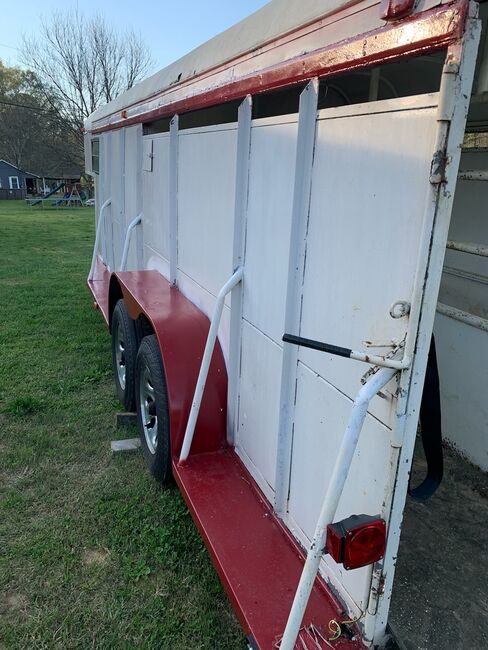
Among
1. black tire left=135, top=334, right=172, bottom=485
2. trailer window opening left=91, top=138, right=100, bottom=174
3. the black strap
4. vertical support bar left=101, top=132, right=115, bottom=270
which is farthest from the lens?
trailer window opening left=91, top=138, right=100, bottom=174

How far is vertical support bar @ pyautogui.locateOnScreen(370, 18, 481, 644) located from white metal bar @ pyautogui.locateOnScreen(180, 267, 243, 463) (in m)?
1.11

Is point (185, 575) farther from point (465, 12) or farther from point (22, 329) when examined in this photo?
point (22, 329)

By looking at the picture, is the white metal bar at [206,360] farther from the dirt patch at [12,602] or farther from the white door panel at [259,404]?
the dirt patch at [12,602]

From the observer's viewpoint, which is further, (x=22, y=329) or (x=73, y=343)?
(x=22, y=329)

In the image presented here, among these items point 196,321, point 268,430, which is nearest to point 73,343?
point 196,321

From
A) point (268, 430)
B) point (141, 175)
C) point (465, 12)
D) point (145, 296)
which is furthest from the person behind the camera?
point (141, 175)

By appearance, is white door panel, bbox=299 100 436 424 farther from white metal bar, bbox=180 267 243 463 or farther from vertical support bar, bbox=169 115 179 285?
vertical support bar, bbox=169 115 179 285

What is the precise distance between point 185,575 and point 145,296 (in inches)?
65.3

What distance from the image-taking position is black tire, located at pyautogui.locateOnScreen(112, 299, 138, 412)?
147 inches

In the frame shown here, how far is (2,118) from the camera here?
1930 inches

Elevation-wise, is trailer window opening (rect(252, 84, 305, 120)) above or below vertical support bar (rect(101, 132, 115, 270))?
above

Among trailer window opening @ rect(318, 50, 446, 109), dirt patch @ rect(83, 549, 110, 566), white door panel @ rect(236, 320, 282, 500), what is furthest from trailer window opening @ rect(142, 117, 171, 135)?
dirt patch @ rect(83, 549, 110, 566)

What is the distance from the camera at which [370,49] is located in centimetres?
132

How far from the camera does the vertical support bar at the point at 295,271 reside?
1633 mm
